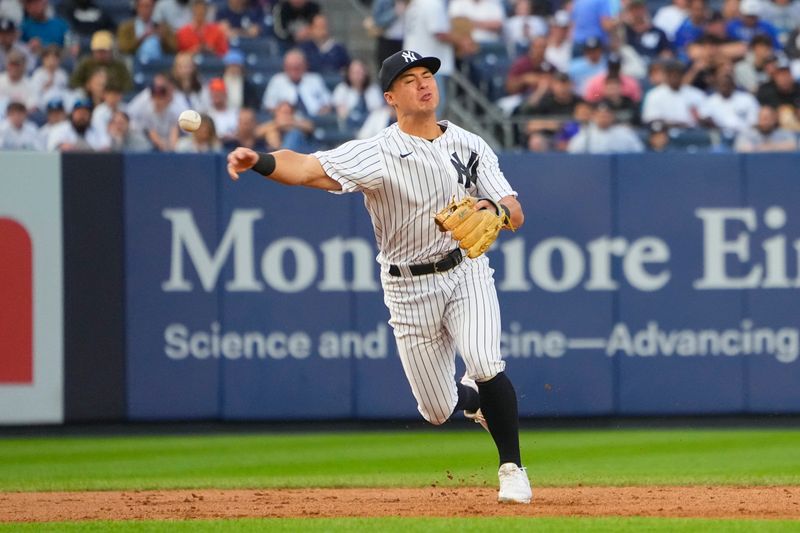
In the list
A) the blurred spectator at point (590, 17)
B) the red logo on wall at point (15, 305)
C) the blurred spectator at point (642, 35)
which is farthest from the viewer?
the blurred spectator at point (642, 35)

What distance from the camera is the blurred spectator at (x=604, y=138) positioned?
11891 millimetres

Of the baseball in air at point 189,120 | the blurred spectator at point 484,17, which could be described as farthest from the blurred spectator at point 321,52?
the baseball in air at point 189,120

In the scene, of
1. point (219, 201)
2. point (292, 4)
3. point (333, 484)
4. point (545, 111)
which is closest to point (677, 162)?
point (545, 111)

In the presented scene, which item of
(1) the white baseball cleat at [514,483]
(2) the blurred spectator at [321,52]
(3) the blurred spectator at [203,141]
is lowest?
(1) the white baseball cleat at [514,483]

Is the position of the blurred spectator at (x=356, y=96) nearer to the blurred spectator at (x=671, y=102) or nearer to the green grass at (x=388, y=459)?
the blurred spectator at (x=671, y=102)

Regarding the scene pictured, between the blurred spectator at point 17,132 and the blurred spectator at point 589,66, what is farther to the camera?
the blurred spectator at point 589,66

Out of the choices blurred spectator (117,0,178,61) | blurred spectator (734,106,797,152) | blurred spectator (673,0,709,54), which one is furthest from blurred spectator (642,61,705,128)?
blurred spectator (117,0,178,61)

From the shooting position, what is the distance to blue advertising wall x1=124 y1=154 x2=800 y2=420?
10.9m

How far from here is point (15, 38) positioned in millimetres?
13789

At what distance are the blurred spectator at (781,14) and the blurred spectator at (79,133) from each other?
748cm

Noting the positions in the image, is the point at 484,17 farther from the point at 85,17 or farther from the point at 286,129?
the point at 85,17

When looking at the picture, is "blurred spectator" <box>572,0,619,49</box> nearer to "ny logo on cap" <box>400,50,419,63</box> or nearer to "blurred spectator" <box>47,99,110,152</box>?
"blurred spectator" <box>47,99,110,152</box>

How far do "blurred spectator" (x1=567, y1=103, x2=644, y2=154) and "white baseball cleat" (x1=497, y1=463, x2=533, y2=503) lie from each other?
5553 mm

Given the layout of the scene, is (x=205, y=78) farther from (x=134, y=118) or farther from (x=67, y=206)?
(x=67, y=206)
